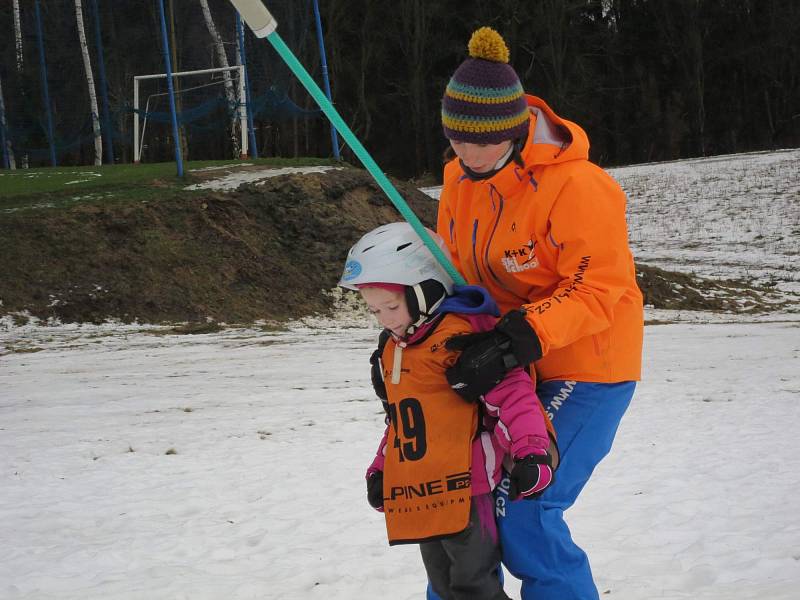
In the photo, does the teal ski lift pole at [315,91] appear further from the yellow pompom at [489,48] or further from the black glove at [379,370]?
the yellow pompom at [489,48]

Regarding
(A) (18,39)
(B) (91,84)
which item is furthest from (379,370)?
(A) (18,39)

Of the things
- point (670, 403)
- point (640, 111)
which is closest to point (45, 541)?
point (670, 403)

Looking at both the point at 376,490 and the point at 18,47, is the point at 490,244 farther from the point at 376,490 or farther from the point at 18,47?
the point at 18,47

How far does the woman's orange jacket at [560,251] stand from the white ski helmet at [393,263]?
0.66 ft

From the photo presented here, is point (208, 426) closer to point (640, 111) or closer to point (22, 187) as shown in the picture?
point (22, 187)

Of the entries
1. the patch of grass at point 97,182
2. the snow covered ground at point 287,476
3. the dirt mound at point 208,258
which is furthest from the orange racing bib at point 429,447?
the patch of grass at point 97,182

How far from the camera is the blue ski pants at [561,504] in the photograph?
8.10 ft

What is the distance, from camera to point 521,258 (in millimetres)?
2590

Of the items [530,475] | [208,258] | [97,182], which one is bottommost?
[208,258]

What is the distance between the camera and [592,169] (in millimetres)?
2551

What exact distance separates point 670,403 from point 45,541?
5567 millimetres

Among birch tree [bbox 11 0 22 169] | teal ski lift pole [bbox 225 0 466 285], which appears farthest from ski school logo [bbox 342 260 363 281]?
birch tree [bbox 11 0 22 169]

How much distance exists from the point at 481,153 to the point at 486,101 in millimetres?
145

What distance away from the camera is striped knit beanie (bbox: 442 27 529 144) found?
2475 mm
